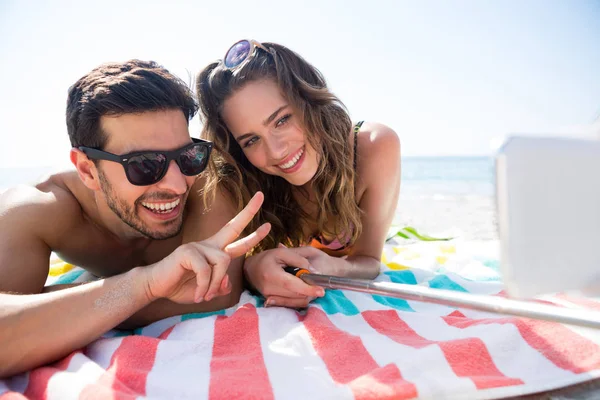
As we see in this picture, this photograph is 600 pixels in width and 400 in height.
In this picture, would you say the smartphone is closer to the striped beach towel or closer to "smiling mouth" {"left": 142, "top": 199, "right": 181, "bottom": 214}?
the striped beach towel

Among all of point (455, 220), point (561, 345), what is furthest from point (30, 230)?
point (455, 220)

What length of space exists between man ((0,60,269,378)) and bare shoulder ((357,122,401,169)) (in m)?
0.85

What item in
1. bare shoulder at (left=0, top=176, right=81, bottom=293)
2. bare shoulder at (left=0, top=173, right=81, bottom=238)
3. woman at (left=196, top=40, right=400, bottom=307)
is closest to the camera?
bare shoulder at (left=0, top=176, right=81, bottom=293)

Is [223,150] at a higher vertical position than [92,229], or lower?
higher

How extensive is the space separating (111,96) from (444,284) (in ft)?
6.06

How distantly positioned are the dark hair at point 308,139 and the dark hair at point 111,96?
325mm

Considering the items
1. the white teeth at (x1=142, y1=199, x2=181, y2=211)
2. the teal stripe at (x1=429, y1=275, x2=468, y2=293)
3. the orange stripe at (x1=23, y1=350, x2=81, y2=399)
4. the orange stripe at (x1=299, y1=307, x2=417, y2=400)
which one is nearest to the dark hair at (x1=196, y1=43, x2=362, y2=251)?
the white teeth at (x1=142, y1=199, x2=181, y2=211)

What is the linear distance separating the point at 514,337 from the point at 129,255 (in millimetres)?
1868

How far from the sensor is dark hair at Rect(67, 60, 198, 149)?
185 cm

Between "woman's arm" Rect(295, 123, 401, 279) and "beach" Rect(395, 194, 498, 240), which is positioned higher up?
"woman's arm" Rect(295, 123, 401, 279)

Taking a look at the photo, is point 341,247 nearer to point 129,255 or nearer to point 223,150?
point 223,150

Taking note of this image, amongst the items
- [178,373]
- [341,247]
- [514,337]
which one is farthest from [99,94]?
[514,337]

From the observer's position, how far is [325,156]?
7.97 ft

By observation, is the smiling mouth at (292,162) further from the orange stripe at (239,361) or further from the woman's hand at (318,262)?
the orange stripe at (239,361)
